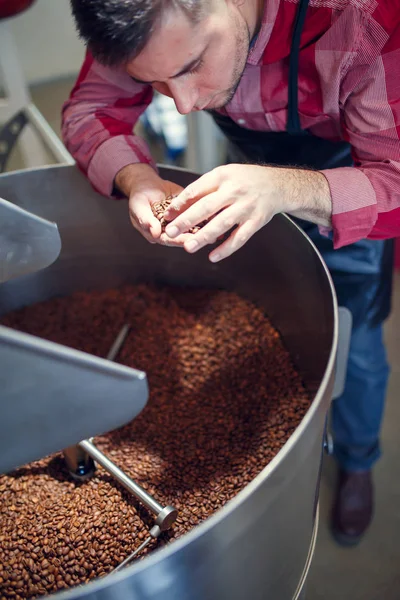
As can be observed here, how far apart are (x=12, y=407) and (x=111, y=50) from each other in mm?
470

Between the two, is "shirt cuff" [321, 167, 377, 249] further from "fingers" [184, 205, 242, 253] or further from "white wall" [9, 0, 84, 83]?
"white wall" [9, 0, 84, 83]

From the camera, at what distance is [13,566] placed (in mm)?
785

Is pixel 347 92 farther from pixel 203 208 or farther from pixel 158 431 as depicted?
pixel 158 431

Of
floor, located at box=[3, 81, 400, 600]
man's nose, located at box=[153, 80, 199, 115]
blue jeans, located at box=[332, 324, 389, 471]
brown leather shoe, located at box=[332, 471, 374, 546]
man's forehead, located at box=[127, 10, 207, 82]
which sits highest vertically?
man's forehead, located at box=[127, 10, 207, 82]

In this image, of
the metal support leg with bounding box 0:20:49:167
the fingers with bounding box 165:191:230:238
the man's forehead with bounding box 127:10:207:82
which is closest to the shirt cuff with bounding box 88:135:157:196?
the man's forehead with bounding box 127:10:207:82

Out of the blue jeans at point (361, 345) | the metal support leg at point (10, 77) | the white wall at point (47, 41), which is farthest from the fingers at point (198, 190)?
the white wall at point (47, 41)

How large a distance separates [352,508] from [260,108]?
37.6 inches

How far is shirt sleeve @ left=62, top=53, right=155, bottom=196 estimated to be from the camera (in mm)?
978

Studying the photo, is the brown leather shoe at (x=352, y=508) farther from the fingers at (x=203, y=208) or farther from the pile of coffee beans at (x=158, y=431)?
the fingers at (x=203, y=208)

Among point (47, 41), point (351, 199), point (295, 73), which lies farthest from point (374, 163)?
point (47, 41)

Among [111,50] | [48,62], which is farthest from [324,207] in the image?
[48,62]

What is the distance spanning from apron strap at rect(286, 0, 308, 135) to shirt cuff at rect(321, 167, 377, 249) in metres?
0.17

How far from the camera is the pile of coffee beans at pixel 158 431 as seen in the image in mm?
807

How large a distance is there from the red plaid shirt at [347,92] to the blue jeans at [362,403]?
42cm
